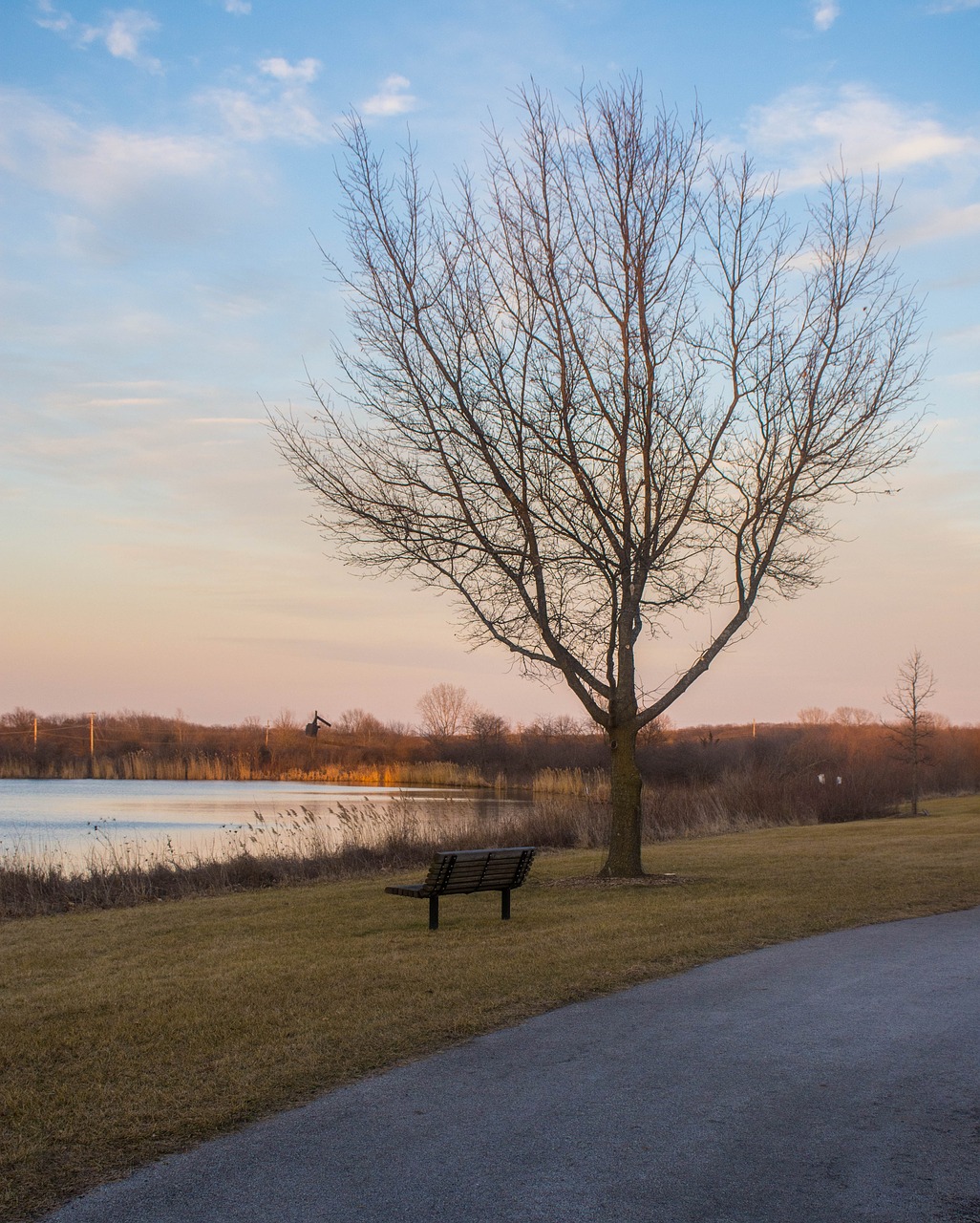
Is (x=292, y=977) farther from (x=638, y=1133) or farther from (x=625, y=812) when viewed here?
(x=625, y=812)

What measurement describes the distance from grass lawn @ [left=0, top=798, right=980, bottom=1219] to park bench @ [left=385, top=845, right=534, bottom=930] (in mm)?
354

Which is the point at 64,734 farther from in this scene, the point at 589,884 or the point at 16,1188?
the point at 16,1188

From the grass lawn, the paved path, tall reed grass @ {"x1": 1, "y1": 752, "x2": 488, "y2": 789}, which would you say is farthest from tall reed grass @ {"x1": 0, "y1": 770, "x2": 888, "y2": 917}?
tall reed grass @ {"x1": 1, "y1": 752, "x2": 488, "y2": 789}

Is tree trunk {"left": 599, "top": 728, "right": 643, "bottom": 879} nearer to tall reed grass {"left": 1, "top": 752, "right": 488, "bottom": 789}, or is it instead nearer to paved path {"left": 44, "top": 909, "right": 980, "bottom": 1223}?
paved path {"left": 44, "top": 909, "right": 980, "bottom": 1223}

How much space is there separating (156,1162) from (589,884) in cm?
974

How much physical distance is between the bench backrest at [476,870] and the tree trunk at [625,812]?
339 cm

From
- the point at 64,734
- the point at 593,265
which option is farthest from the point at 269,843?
the point at 64,734

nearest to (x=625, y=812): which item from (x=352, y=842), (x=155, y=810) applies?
(x=352, y=842)

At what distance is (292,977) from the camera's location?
26.6ft

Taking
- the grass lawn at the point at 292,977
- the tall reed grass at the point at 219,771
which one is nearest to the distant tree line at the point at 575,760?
the tall reed grass at the point at 219,771

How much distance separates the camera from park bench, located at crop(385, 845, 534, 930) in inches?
404

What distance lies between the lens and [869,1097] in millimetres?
5016

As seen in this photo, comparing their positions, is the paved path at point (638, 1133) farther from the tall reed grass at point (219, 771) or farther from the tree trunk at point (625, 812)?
the tall reed grass at point (219, 771)

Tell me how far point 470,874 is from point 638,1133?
603cm
